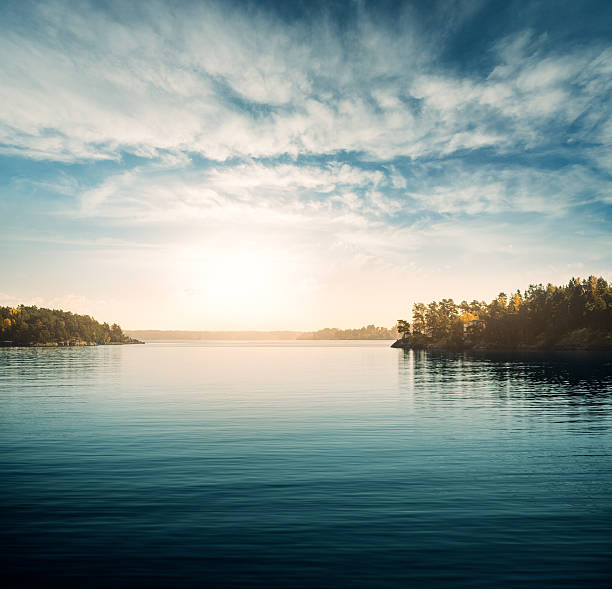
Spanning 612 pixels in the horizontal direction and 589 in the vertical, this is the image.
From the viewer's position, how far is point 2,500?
60.5 ft

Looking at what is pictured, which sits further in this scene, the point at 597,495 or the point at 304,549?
the point at 597,495

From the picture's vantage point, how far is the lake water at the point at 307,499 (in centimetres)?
1294

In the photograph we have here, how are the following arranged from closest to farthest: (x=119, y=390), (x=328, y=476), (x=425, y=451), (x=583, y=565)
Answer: (x=583, y=565), (x=328, y=476), (x=425, y=451), (x=119, y=390)

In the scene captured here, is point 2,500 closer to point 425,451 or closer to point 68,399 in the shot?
point 425,451

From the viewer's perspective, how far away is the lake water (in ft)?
42.4

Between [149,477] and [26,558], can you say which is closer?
[26,558]

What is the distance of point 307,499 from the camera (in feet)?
60.8

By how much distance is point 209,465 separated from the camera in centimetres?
2403

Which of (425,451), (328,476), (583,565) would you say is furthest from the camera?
(425,451)

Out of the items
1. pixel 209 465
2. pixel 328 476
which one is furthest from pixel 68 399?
pixel 328 476

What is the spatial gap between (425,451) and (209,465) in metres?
12.6

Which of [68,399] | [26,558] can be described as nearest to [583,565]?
[26,558]

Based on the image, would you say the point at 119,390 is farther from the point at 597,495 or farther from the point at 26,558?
the point at 597,495

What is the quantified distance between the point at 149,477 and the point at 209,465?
328cm
